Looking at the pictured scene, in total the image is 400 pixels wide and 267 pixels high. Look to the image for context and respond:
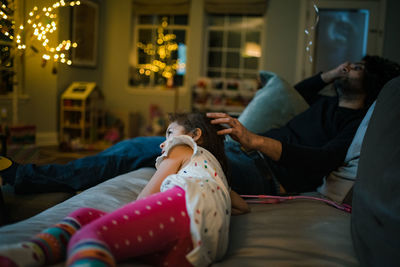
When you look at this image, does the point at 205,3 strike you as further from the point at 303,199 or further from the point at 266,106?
the point at 303,199

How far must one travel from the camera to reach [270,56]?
582 centimetres

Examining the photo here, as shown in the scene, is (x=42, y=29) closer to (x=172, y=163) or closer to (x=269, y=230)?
(x=172, y=163)

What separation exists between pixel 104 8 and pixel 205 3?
5.86 feet

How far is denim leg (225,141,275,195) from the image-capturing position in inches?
55.7

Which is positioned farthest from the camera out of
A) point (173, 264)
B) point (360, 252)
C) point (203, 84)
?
point (203, 84)

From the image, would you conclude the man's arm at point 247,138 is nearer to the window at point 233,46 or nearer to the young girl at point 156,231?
the young girl at point 156,231

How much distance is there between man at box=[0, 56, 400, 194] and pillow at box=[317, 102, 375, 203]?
0.04 m

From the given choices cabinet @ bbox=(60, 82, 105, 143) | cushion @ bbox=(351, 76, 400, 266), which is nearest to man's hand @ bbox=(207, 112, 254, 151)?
cushion @ bbox=(351, 76, 400, 266)

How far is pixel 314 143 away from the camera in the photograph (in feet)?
5.58

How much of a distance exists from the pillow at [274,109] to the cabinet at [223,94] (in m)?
3.47

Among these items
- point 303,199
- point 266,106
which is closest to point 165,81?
point 266,106

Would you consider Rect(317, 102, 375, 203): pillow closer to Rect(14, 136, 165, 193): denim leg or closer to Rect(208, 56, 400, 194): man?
Rect(208, 56, 400, 194): man

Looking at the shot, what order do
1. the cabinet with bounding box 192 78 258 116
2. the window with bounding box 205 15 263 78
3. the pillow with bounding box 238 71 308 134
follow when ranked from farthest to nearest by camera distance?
1. the window with bounding box 205 15 263 78
2. the cabinet with bounding box 192 78 258 116
3. the pillow with bounding box 238 71 308 134

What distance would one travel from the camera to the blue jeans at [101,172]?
1.35m
